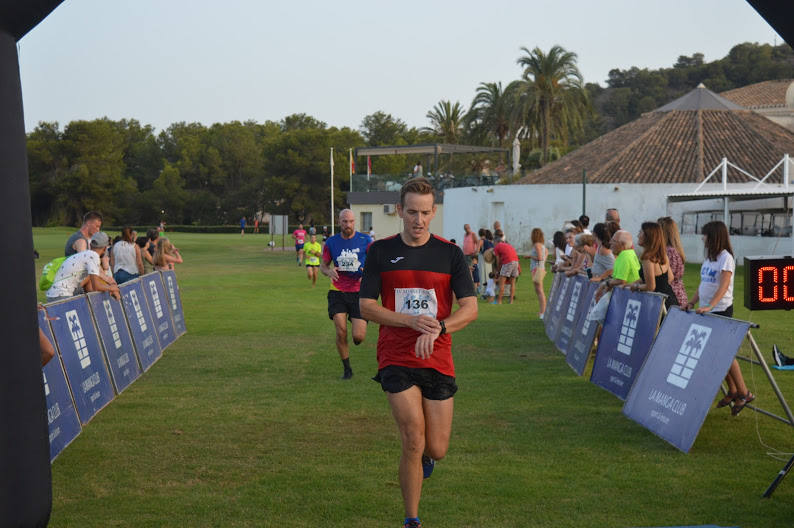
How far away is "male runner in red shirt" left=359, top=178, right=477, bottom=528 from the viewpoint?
530cm

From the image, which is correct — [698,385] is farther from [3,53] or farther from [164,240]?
[164,240]

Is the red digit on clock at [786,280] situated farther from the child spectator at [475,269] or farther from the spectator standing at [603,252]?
the child spectator at [475,269]

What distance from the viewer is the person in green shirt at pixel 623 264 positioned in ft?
34.8

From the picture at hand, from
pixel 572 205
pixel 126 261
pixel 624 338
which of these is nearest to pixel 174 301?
pixel 126 261

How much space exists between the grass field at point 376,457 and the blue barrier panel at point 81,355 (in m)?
0.24

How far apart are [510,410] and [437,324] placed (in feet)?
14.3

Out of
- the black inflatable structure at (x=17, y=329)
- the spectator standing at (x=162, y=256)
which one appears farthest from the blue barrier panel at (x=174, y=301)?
the black inflatable structure at (x=17, y=329)

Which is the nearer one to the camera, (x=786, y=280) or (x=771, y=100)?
(x=786, y=280)

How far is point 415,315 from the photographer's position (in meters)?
5.30

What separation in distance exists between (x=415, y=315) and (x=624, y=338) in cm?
542

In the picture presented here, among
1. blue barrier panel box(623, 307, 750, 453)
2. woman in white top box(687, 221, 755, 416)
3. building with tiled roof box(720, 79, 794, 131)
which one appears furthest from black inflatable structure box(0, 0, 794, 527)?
building with tiled roof box(720, 79, 794, 131)

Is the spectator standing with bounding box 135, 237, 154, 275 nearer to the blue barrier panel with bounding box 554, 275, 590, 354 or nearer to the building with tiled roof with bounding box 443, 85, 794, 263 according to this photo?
the blue barrier panel with bounding box 554, 275, 590, 354

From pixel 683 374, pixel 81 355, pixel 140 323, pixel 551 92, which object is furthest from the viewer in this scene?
pixel 551 92

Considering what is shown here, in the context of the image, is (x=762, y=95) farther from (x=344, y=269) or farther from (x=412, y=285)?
(x=412, y=285)
